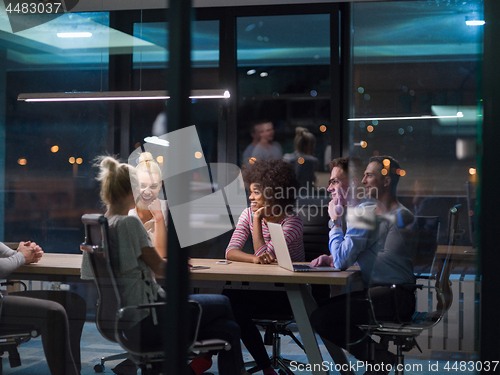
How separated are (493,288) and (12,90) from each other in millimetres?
4494

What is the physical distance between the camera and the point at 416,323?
9.34 feet

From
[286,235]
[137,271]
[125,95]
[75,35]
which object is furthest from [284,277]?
[75,35]

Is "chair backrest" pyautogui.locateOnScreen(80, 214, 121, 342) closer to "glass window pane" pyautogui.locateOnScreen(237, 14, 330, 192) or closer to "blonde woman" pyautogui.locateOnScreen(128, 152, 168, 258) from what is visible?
"blonde woman" pyautogui.locateOnScreen(128, 152, 168, 258)

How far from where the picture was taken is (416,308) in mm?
2838

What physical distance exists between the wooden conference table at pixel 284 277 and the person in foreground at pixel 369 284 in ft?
0.31

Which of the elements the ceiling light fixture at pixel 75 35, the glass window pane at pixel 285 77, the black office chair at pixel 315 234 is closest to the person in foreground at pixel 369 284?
the black office chair at pixel 315 234

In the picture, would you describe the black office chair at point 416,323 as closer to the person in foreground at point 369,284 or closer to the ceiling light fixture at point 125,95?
the person in foreground at point 369,284

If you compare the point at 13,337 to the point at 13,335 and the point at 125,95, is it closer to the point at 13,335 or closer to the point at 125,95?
the point at 13,335

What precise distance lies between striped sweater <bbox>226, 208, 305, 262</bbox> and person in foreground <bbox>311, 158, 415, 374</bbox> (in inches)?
17.1

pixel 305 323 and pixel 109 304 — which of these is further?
pixel 305 323

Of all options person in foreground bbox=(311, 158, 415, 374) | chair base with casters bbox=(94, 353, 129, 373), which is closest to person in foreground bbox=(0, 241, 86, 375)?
chair base with casters bbox=(94, 353, 129, 373)

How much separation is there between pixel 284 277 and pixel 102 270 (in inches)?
37.3

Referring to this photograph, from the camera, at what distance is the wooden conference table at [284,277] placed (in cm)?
269

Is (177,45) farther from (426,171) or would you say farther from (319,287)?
(319,287)
